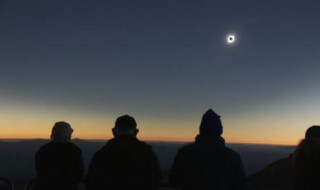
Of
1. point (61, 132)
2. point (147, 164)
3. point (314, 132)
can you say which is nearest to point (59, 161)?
point (61, 132)

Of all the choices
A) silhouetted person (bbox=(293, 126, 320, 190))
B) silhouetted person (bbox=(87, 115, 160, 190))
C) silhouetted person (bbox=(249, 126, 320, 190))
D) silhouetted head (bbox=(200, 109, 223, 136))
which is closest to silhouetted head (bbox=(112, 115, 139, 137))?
silhouetted person (bbox=(87, 115, 160, 190))

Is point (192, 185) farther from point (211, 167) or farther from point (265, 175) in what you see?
point (265, 175)

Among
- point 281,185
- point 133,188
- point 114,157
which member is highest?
point 114,157

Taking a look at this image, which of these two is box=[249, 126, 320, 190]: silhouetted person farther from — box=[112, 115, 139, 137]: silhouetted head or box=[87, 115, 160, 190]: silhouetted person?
box=[112, 115, 139, 137]: silhouetted head

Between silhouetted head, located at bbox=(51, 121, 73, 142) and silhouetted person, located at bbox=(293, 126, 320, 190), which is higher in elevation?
silhouetted head, located at bbox=(51, 121, 73, 142)

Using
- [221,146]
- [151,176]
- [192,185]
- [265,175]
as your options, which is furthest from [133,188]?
[265,175]

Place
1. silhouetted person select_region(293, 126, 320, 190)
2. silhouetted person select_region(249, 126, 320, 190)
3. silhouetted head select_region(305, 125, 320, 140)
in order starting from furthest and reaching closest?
1. silhouetted person select_region(249, 126, 320, 190)
2. silhouetted head select_region(305, 125, 320, 140)
3. silhouetted person select_region(293, 126, 320, 190)

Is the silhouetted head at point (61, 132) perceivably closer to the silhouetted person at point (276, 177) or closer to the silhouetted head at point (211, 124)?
the silhouetted head at point (211, 124)

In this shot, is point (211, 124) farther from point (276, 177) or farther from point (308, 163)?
point (276, 177)
